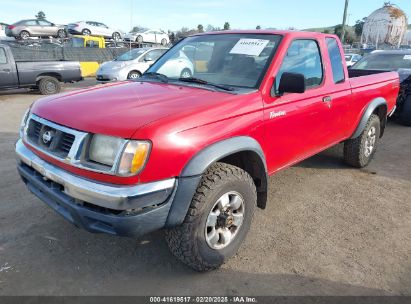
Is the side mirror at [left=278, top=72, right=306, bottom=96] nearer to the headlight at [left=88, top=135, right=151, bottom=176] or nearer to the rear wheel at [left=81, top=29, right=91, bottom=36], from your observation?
the headlight at [left=88, top=135, right=151, bottom=176]

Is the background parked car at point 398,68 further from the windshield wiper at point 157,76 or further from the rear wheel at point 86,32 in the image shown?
the rear wheel at point 86,32

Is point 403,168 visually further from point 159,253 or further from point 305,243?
point 159,253

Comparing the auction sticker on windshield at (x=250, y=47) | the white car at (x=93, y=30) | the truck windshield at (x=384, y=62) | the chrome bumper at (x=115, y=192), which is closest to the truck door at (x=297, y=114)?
the auction sticker on windshield at (x=250, y=47)

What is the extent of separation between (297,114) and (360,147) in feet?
6.47

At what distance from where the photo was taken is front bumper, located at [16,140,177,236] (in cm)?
223

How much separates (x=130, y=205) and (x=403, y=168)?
184 inches

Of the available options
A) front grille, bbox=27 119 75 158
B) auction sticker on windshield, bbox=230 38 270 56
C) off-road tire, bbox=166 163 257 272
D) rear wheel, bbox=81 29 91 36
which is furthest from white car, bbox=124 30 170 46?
off-road tire, bbox=166 163 257 272

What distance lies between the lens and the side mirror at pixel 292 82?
2947 millimetres

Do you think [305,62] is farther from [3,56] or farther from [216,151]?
[3,56]

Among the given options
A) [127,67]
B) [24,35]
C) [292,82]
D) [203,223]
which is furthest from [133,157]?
[24,35]

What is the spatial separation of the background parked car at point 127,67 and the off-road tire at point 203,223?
35.9 feet

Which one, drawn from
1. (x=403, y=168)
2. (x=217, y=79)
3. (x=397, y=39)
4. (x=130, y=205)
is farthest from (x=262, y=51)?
(x=397, y=39)

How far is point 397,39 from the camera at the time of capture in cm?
5600

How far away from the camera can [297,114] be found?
3.39m
